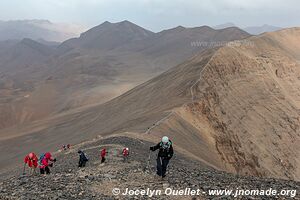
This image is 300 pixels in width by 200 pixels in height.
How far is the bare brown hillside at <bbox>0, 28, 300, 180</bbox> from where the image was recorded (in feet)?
98.8

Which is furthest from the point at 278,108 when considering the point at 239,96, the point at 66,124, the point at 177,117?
the point at 66,124

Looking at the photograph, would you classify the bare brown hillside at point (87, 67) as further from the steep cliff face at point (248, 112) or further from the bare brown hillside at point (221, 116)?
the steep cliff face at point (248, 112)

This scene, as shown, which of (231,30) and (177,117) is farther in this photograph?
(231,30)

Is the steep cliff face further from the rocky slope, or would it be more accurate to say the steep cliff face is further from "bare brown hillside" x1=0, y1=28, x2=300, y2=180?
the rocky slope

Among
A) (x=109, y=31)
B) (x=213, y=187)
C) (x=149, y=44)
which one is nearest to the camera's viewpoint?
(x=213, y=187)

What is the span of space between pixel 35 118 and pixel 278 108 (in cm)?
4432

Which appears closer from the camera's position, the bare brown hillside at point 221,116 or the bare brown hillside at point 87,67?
the bare brown hillside at point 221,116

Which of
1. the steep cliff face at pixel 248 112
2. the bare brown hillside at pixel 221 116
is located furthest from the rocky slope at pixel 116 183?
the steep cliff face at pixel 248 112

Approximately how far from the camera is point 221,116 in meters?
34.4

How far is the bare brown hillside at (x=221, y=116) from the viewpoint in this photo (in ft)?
98.8

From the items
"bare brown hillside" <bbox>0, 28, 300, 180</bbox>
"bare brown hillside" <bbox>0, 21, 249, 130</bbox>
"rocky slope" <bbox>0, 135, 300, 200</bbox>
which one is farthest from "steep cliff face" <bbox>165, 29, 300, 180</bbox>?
"bare brown hillside" <bbox>0, 21, 249, 130</bbox>

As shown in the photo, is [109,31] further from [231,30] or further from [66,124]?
[66,124]

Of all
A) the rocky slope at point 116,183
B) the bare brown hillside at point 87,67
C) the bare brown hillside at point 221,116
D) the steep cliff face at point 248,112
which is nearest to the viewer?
the rocky slope at point 116,183

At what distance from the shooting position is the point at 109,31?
172125 mm
